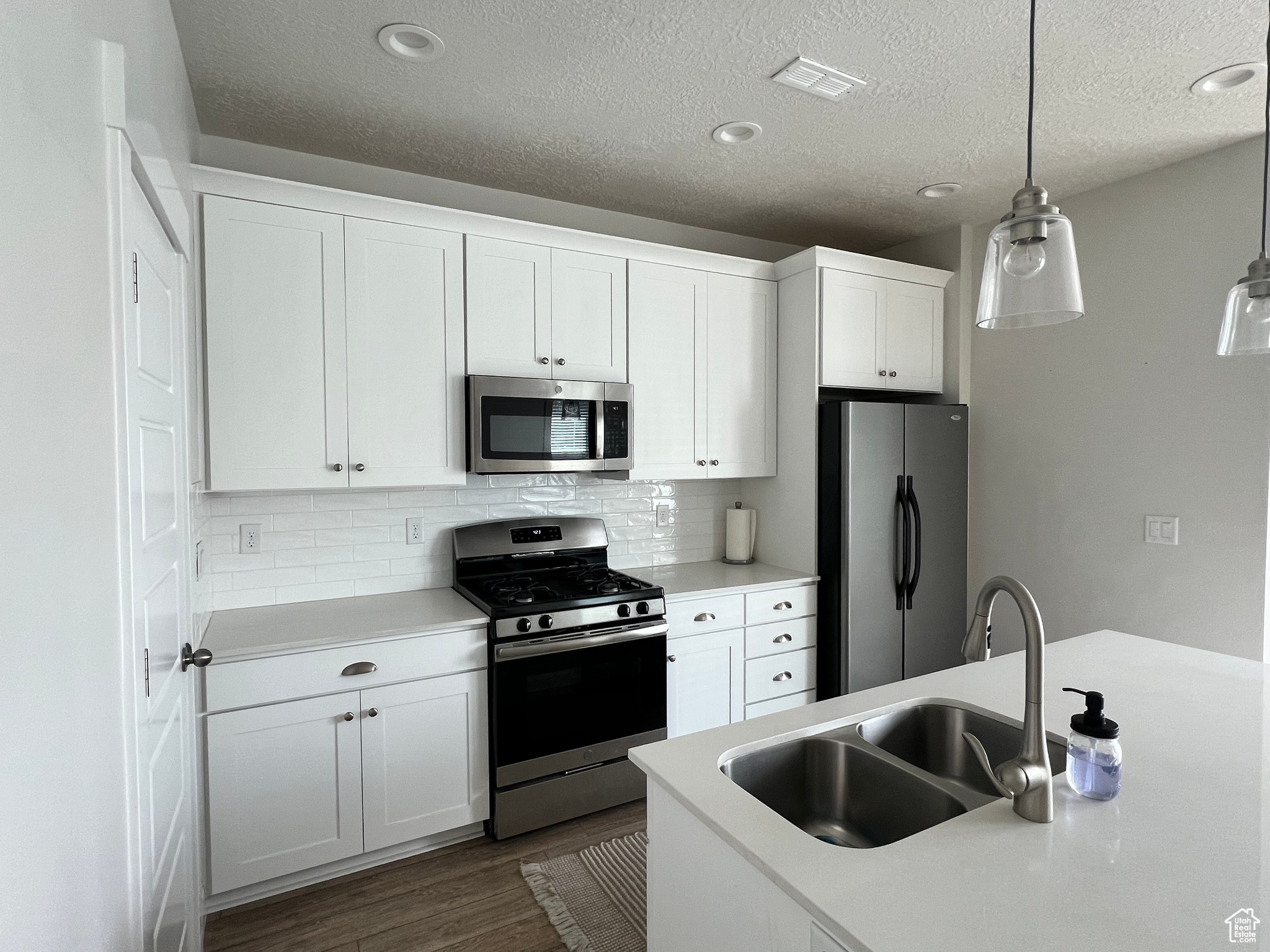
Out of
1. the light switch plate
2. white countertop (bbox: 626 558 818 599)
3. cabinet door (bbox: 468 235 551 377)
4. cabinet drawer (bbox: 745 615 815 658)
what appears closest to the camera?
cabinet door (bbox: 468 235 551 377)

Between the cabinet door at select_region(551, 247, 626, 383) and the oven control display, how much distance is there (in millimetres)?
744

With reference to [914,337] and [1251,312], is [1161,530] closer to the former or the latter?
[914,337]

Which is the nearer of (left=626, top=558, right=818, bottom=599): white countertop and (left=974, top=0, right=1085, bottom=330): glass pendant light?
(left=974, top=0, right=1085, bottom=330): glass pendant light

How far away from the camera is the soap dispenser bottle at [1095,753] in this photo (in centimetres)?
119

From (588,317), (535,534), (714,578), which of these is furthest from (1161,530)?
(535,534)

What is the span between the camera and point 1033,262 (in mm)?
1193

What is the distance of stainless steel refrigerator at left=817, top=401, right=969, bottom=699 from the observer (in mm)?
3205

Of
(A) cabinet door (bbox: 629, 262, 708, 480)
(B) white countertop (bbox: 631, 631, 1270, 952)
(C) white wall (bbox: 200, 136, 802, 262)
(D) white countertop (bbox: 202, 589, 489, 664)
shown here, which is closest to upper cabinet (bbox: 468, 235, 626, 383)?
(A) cabinet door (bbox: 629, 262, 708, 480)

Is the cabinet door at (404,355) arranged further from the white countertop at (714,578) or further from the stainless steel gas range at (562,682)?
the white countertop at (714,578)

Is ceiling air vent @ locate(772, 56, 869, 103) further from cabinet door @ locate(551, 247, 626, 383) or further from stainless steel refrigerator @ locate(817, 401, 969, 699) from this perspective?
stainless steel refrigerator @ locate(817, 401, 969, 699)

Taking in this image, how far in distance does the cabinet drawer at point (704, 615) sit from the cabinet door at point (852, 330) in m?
1.19

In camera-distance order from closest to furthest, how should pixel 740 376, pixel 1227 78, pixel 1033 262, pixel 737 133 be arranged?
1. pixel 1033 262
2. pixel 1227 78
3. pixel 737 133
4. pixel 740 376

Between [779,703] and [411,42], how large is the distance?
3032mm

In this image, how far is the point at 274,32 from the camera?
6.36 feet
